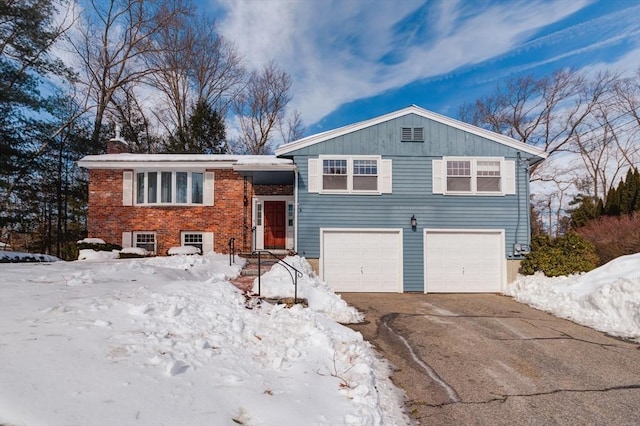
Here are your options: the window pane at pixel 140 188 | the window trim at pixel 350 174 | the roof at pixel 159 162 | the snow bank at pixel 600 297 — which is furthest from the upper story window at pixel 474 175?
the window pane at pixel 140 188

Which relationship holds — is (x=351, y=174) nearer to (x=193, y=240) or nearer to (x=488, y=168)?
(x=488, y=168)

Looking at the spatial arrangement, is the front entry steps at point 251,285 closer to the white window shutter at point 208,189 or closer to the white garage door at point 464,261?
the white window shutter at point 208,189

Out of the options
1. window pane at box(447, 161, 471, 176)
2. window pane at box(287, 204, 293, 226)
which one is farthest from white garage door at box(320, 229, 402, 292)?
window pane at box(447, 161, 471, 176)

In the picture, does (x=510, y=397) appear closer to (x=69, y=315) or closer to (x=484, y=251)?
(x=69, y=315)

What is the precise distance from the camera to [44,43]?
14797 mm

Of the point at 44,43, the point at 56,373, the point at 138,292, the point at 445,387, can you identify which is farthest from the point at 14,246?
the point at 445,387

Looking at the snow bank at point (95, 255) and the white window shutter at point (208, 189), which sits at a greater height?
the white window shutter at point (208, 189)

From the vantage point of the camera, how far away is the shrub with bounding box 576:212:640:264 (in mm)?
10719

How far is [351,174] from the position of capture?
38.4ft

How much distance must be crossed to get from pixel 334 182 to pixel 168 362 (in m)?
9.26

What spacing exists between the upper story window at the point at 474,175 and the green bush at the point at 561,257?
2268 millimetres

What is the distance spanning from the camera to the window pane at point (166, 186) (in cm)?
1327

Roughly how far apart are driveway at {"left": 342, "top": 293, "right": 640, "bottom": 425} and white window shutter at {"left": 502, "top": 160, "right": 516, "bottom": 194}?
5.25 meters

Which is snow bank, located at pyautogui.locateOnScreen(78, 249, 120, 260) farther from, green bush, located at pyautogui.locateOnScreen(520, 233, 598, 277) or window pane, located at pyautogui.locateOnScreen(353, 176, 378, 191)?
green bush, located at pyautogui.locateOnScreen(520, 233, 598, 277)
